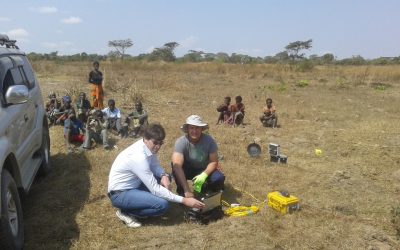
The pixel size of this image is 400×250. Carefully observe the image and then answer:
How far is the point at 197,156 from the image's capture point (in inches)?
207

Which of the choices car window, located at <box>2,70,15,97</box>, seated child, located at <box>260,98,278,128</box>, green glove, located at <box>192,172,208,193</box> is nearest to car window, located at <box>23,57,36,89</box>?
car window, located at <box>2,70,15,97</box>

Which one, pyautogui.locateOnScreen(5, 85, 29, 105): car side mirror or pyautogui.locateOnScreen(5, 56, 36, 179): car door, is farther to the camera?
pyautogui.locateOnScreen(5, 56, 36, 179): car door

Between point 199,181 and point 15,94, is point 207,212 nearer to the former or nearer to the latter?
point 199,181

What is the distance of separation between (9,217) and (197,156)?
229 centimetres

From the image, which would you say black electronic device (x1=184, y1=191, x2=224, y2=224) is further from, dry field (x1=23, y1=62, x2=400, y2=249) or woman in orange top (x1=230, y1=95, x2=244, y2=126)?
woman in orange top (x1=230, y1=95, x2=244, y2=126)

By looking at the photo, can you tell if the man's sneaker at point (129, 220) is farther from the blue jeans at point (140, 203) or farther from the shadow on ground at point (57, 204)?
Result: the shadow on ground at point (57, 204)

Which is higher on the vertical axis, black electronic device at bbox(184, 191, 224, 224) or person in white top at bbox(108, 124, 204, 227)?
person in white top at bbox(108, 124, 204, 227)

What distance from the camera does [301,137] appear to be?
941 centimetres

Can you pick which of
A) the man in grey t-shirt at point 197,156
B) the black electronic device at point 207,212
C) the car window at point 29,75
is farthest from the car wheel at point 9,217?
the car window at point 29,75

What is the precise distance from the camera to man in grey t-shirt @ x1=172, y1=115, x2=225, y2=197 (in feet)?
16.6

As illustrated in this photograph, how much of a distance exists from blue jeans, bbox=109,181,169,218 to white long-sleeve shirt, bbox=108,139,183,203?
79 millimetres

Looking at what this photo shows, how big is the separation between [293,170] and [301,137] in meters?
2.72

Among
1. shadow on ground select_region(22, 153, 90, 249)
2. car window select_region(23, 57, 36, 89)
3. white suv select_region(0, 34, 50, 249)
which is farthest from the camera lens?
car window select_region(23, 57, 36, 89)

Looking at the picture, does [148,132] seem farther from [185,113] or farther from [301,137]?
[185,113]
